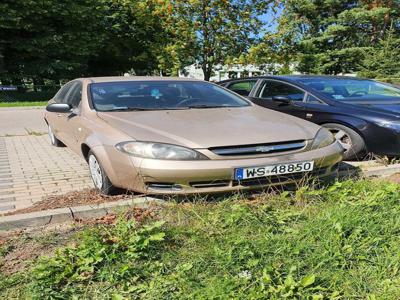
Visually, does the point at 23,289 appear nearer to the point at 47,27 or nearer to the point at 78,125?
the point at 78,125

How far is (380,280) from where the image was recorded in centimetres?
265

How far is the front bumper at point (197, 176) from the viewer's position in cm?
361

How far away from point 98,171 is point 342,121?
3368 millimetres

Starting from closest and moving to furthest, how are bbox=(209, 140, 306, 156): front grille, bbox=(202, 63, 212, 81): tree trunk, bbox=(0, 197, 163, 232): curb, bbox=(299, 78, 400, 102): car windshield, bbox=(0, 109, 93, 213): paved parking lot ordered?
bbox=(0, 197, 163, 232): curb
bbox=(209, 140, 306, 156): front grille
bbox=(0, 109, 93, 213): paved parking lot
bbox=(299, 78, 400, 102): car windshield
bbox=(202, 63, 212, 81): tree trunk

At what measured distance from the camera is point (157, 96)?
5102 millimetres

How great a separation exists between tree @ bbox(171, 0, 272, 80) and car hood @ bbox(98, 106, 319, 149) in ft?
47.1

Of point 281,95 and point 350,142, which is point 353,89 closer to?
point 281,95

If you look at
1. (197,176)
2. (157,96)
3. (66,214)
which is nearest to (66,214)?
(66,214)

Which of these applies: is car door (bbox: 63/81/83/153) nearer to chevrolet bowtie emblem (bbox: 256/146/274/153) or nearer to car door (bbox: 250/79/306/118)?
chevrolet bowtie emblem (bbox: 256/146/274/153)

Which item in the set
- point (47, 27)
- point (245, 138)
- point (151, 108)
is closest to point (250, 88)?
point (151, 108)

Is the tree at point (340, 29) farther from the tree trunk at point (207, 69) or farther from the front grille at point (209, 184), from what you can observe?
the front grille at point (209, 184)

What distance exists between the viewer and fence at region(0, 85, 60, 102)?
66.9ft

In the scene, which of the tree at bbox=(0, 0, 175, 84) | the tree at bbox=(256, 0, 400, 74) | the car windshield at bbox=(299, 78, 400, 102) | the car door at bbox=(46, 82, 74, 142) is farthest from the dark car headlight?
the tree at bbox=(256, 0, 400, 74)

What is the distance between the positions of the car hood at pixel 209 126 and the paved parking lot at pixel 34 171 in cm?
104
